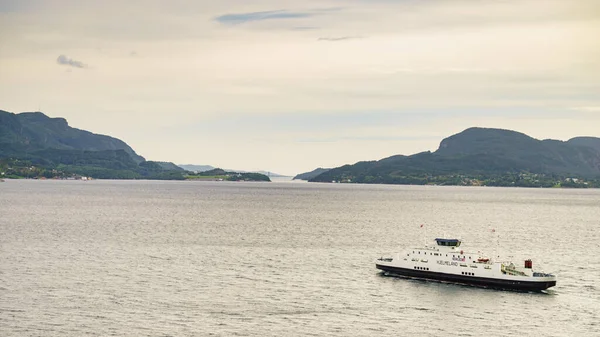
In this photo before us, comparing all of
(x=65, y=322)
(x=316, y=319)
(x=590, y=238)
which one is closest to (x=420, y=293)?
(x=316, y=319)

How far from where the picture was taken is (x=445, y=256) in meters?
120

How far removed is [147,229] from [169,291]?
95409 millimetres

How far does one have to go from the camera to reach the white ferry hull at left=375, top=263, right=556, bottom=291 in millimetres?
109938

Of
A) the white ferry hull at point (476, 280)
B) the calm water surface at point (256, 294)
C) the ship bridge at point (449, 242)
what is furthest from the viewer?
the ship bridge at point (449, 242)

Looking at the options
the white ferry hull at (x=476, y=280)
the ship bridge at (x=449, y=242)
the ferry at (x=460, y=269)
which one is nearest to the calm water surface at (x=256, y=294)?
the white ferry hull at (x=476, y=280)

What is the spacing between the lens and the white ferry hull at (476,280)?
361 feet

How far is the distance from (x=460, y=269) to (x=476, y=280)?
3.43 m

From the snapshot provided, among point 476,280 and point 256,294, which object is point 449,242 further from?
point 256,294

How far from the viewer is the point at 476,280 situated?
115000 mm

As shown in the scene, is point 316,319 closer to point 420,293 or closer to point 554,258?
point 420,293

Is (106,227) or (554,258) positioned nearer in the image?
(554,258)

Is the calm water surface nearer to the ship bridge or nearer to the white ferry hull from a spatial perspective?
the white ferry hull

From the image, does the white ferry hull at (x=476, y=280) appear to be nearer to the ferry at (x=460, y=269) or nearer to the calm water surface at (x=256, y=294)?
the ferry at (x=460, y=269)

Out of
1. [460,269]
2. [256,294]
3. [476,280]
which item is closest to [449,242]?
[460,269]
